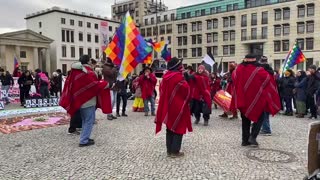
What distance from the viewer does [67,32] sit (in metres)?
76.1

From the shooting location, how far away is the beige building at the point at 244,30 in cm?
6003

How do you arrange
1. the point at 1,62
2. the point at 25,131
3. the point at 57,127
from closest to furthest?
1. the point at 25,131
2. the point at 57,127
3. the point at 1,62

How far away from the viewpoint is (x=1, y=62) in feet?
209

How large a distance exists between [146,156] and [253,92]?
245 centimetres

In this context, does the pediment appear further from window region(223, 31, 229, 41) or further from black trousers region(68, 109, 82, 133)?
black trousers region(68, 109, 82, 133)

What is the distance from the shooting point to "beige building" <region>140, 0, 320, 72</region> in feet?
197

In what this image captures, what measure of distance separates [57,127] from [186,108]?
15.3 feet

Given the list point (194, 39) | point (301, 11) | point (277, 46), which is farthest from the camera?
point (194, 39)

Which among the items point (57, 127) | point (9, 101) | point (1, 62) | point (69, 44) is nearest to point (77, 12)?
point (69, 44)

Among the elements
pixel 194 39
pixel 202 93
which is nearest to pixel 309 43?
pixel 194 39

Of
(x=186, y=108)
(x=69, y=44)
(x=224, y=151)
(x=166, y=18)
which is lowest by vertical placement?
(x=224, y=151)

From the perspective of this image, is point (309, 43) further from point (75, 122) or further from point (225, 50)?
point (75, 122)

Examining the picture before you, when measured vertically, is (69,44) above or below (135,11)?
below

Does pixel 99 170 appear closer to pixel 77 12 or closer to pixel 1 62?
pixel 1 62
